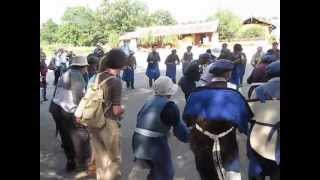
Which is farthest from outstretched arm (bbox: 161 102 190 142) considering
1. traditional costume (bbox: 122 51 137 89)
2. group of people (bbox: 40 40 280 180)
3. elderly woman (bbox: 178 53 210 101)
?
traditional costume (bbox: 122 51 137 89)

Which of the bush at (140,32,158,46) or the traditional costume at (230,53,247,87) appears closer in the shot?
the traditional costume at (230,53,247,87)

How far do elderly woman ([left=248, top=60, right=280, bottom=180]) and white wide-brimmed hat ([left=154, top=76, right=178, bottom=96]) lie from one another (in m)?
0.57

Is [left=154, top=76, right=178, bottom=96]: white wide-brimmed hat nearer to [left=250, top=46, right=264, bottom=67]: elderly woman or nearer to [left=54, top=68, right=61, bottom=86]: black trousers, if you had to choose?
[left=250, top=46, right=264, bottom=67]: elderly woman

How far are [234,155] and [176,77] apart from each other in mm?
687

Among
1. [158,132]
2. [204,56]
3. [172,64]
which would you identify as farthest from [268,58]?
[158,132]

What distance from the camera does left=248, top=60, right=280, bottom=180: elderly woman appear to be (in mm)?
3432

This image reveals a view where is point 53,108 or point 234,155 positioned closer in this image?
point 234,155

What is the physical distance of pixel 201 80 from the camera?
11.6 feet

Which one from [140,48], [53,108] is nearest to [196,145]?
[140,48]

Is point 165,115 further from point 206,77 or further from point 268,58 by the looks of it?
point 268,58

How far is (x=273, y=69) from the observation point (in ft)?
11.3

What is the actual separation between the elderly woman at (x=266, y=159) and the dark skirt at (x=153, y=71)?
2.34ft
